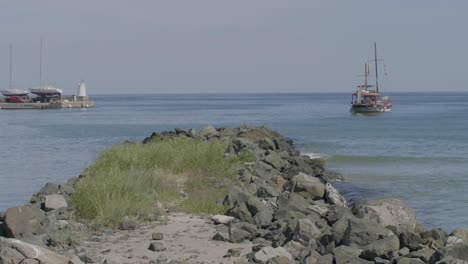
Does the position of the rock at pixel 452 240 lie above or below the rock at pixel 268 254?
below

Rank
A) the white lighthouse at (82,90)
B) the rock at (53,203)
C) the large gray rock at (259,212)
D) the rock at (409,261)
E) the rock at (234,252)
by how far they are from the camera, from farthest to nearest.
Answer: the white lighthouse at (82,90) < the rock at (53,203) < the large gray rock at (259,212) < the rock at (234,252) < the rock at (409,261)

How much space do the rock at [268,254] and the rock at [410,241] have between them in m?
1.72

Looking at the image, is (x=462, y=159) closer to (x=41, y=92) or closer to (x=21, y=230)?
(x=21, y=230)

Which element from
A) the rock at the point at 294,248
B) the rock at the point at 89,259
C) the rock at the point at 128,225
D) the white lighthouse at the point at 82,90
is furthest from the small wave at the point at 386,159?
the white lighthouse at the point at 82,90

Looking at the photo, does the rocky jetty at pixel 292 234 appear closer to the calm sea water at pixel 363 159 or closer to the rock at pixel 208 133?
the calm sea water at pixel 363 159

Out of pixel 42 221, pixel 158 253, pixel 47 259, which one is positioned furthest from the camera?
pixel 42 221

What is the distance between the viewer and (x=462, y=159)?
3675 cm

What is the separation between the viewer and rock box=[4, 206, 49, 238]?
11.9 metres

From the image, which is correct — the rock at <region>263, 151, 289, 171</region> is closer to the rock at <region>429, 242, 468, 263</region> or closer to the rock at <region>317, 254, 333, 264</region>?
the rock at <region>317, 254, 333, 264</region>

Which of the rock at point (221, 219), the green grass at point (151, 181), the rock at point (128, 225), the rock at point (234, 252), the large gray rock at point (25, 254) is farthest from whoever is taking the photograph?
the green grass at point (151, 181)

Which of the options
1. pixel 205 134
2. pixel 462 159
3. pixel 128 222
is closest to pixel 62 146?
pixel 205 134

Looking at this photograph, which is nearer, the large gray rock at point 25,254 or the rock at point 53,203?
the large gray rock at point 25,254

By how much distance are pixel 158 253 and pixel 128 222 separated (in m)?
1.98

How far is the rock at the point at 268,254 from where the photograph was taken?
1045cm
